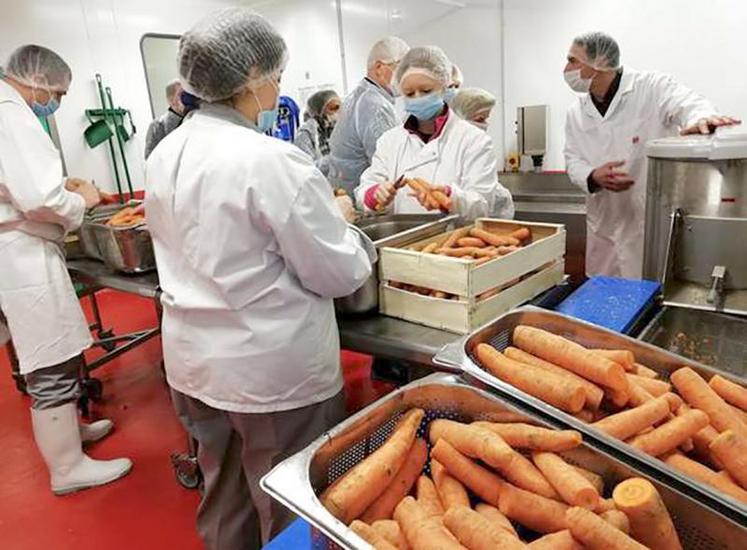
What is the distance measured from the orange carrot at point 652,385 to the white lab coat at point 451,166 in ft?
3.18

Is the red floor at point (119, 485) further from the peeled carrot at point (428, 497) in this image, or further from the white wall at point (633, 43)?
the white wall at point (633, 43)

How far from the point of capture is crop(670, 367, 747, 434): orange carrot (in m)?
0.79

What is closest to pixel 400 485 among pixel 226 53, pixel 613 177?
pixel 226 53

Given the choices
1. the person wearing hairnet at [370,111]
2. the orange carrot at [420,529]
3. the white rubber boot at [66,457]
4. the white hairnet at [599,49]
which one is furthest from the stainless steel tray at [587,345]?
the person wearing hairnet at [370,111]

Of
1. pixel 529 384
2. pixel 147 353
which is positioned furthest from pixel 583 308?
pixel 147 353

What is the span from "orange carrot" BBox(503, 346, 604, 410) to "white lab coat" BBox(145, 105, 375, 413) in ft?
1.35

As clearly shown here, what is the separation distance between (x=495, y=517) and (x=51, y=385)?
1.93 metres

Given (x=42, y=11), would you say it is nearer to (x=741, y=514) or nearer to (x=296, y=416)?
(x=296, y=416)

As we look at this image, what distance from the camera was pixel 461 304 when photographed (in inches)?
48.7

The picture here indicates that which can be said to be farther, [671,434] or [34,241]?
[34,241]

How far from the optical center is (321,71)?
5.00m

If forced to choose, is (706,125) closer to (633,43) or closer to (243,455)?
(243,455)

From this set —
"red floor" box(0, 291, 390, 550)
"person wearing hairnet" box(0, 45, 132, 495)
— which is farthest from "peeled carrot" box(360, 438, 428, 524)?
"person wearing hairnet" box(0, 45, 132, 495)

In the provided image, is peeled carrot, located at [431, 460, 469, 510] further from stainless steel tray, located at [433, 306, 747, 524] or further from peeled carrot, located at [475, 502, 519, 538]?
stainless steel tray, located at [433, 306, 747, 524]
